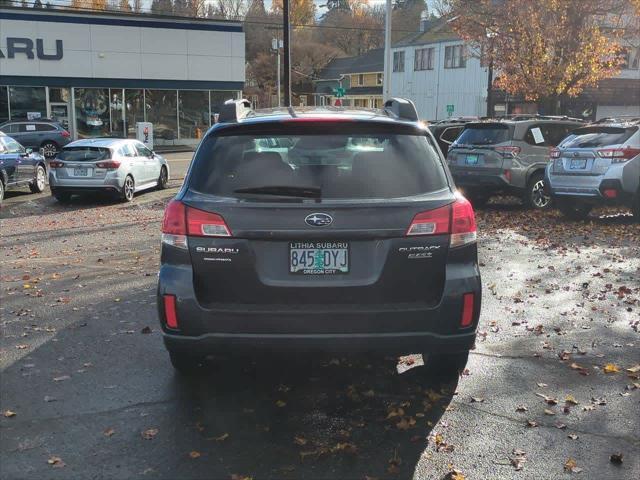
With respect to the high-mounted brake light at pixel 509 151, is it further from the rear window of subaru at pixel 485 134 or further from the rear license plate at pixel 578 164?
the rear license plate at pixel 578 164

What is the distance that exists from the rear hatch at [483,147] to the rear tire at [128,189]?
7.38m

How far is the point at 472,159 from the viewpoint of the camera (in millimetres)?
13328

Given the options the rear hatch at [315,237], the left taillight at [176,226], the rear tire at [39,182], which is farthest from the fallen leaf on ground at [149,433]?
the rear tire at [39,182]

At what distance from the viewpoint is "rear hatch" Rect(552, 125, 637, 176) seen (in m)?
11.2

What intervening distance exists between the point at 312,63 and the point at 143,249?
7157 centimetres

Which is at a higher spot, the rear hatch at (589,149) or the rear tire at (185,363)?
the rear hatch at (589,149)

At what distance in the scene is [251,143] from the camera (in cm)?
417

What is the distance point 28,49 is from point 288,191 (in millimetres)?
34828

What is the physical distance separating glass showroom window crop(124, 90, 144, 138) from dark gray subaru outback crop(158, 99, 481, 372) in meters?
34.5

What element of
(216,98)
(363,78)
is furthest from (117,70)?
(363,78)

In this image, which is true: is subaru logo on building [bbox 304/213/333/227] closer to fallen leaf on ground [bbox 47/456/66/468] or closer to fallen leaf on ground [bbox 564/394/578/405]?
fallen leaf on ground [bbox 47/456/66/468]

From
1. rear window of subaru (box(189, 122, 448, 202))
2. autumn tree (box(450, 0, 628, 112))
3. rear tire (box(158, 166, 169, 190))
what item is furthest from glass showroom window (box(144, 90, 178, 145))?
rear window of subaru (box(189, 122, 448, 202))

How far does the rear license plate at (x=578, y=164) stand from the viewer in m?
11.4

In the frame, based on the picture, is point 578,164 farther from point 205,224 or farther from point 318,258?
point 205,224
